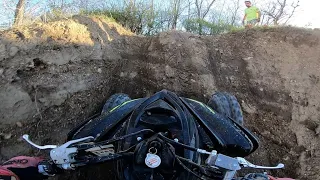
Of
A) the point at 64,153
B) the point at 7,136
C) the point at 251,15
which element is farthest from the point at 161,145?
the point at 251,15

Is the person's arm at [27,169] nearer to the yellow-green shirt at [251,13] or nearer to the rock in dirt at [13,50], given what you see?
the rock in dirt at [13,50]

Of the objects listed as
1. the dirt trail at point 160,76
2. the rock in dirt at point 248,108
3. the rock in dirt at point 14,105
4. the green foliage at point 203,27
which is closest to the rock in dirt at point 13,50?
the dirt trail at point 160,76

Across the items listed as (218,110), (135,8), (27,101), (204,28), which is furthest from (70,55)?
(204,28)

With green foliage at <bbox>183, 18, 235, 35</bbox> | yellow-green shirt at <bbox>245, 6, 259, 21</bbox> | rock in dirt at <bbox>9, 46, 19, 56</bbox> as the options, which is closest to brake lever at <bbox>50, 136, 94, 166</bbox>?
rock in dirt at <bbox>9, 46, 19, 56</bbox>

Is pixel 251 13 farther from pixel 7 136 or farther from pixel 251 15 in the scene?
pixel 7 136

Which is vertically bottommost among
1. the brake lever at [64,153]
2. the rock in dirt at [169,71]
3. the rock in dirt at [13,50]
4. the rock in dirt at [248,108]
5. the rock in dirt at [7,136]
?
the rock in dirt at [7,136]

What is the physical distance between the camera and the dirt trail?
6.81 meters

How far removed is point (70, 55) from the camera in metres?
7.48

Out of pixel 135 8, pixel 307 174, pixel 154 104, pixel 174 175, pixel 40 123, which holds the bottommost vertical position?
pixel 307 174

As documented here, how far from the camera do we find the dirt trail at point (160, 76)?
6.81 metres

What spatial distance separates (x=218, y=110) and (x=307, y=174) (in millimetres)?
1966

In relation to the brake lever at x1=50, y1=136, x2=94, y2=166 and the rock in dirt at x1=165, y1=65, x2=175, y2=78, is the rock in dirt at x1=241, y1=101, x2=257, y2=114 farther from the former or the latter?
the brake lever at x1=50, y1=136, x2=94, y2=166

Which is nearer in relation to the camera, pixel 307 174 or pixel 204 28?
pixel 307 174

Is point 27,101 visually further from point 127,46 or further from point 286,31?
point 286,31
